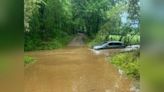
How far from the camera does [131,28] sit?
6.60 feet

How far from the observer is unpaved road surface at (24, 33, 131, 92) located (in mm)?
2109

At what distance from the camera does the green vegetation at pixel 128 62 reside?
213 cm

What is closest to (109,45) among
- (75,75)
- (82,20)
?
(82,20)

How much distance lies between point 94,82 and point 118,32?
0.60 meters

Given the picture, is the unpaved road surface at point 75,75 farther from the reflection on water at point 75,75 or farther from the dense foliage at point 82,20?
the dense foliage at point 82,20

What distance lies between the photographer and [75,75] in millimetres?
2273

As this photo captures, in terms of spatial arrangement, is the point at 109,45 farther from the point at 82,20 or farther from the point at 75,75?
the point at 75,75

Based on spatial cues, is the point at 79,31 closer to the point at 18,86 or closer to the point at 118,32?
the point at 118,32

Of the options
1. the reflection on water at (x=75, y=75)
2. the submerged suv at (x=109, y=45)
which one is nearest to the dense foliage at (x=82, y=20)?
the submerged suv at (x=109, y=45)

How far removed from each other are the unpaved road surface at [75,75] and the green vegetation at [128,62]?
7 cm

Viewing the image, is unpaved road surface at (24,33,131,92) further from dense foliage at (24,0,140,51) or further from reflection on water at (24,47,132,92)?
dense foliage at (24,0,140,51)

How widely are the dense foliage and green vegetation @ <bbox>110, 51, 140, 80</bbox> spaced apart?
0.53 feet

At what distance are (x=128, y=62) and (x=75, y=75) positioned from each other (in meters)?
0.52

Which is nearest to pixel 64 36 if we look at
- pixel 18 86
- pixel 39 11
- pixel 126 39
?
pixel 39 11
